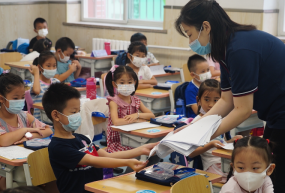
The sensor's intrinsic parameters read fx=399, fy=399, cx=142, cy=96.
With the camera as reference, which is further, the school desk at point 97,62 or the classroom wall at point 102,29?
the school desk at point 97,62

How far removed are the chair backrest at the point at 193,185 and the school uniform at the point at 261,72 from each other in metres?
0.39

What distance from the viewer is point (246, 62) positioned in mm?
1768

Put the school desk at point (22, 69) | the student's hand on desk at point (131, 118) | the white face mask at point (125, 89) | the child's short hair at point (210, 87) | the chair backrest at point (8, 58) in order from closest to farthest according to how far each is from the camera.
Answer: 1. the child's short hair at point (210, 87)
2. the student's hand on desk at point (131, 118)
3. the white face mask at point (125, 89)
4. the school desk at point (22, 69)
5. the chair backrest at point (8, 58)

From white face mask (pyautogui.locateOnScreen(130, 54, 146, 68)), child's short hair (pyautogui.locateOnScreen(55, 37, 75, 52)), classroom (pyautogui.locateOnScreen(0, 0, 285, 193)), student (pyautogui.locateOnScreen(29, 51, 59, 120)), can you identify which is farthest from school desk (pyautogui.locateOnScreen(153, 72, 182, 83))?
student (pyautogui.locateOnScreen(29, 51, 59, 120))

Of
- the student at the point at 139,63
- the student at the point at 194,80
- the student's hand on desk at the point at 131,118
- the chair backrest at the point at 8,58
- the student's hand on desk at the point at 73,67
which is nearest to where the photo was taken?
the student's hand on desk at the point at 131,118

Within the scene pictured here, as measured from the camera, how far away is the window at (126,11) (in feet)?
24.5

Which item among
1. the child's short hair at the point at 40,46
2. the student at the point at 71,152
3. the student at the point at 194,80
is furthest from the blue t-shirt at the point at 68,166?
the child's short hair at the point at 40,46

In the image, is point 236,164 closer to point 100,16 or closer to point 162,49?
point 162,49

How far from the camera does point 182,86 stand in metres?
4.23

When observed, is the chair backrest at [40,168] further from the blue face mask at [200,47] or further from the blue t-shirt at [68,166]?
the blue face mask at [200,47]

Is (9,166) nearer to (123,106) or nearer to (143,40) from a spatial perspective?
(123,106)

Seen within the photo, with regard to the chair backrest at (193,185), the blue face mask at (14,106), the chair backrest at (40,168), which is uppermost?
the blue face mask at (14,106)

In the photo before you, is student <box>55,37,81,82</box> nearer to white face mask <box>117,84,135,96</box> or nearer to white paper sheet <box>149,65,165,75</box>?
white paper sheet <box>149,65,165,75</box>

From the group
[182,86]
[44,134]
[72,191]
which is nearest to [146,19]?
[182,86]
